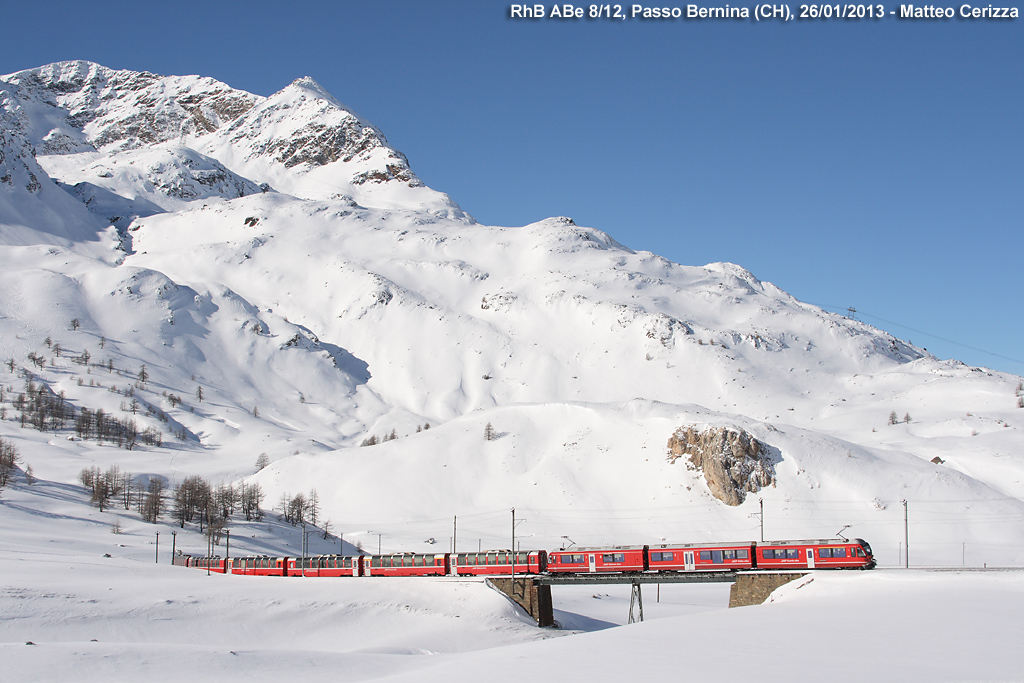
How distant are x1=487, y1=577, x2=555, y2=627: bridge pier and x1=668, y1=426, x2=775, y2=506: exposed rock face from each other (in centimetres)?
5602

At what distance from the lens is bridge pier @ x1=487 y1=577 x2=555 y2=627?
59.7m

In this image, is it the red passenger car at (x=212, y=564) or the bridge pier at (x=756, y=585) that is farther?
the red passenger car at (x=212, y=564)

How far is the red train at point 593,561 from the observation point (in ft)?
178

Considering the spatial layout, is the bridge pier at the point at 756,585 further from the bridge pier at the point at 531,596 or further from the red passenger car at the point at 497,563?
the red passenger car at the point at 497,563

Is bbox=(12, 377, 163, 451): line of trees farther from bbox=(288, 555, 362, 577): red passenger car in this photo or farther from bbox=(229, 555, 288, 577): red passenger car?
bbox=(288, 555, 362, 577): red passenger car

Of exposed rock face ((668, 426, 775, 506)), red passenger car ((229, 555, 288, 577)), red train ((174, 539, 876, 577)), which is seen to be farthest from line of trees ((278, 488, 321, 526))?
exposed rock face ((668, 426, 775, 506))

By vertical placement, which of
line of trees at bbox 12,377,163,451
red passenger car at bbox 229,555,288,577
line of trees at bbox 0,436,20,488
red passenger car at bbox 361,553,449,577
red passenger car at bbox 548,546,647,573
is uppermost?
line of trees at bbox 12,377,163,451

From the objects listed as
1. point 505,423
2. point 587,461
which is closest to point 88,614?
point 587,461

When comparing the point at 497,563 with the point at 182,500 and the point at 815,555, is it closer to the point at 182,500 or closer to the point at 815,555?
the point at 815,555

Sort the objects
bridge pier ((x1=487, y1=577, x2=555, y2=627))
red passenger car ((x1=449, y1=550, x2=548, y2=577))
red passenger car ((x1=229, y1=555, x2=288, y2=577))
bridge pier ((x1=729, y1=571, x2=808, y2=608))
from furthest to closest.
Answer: red passenger car ((x1=229, y1=555, x2=288, y2=577)), red passenger car ((x1=449, y1=550, x2=548, y2=577)), bridge pier ((x1=487, y1=577, x2=555, y2=627)), bridge pier ((x1=729, y1=571, x2=808, y2=608))

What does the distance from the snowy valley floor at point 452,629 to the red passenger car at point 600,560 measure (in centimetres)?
492

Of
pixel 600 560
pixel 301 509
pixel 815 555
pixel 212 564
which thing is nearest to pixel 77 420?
pixel 301 509

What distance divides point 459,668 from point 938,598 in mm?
27006

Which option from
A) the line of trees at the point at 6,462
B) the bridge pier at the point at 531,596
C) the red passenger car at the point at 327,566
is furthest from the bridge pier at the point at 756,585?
the line of trees at the point at 6,462
